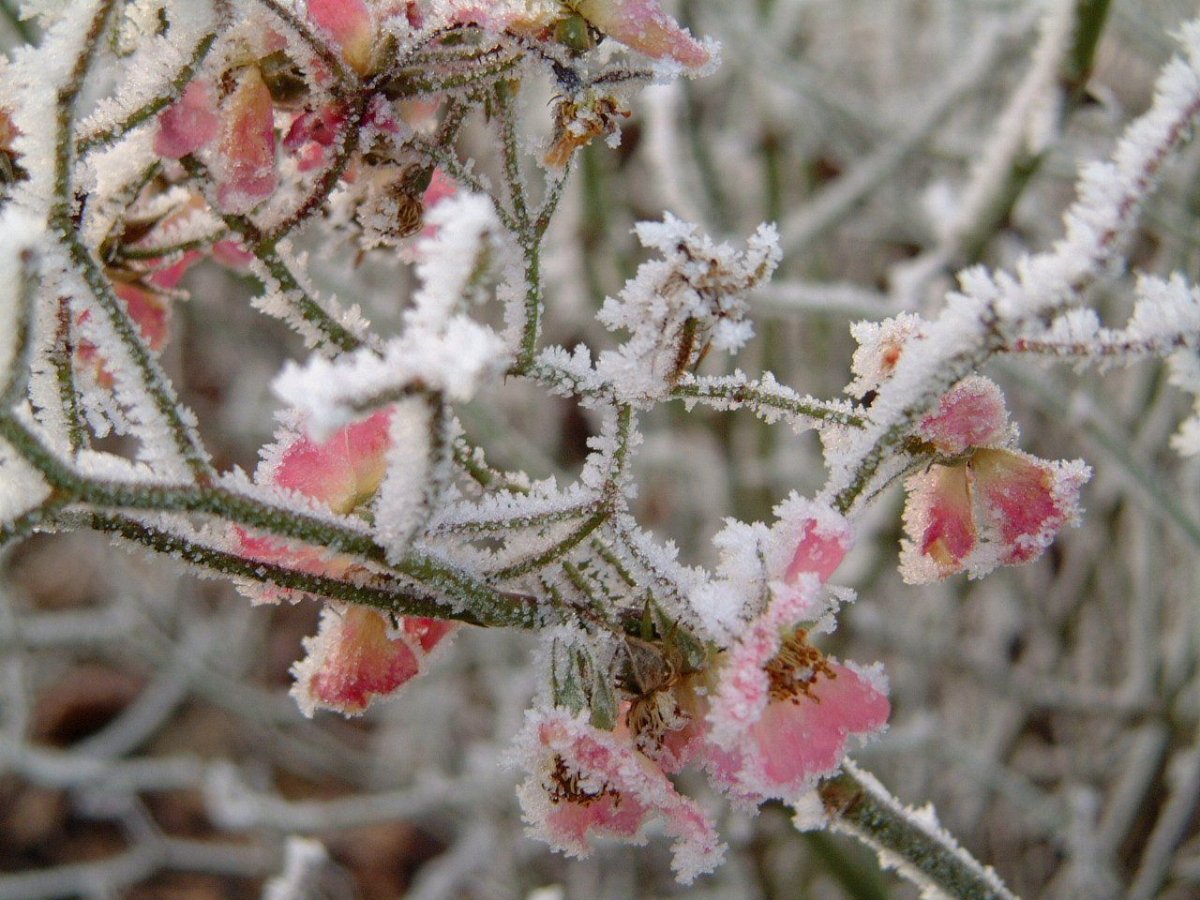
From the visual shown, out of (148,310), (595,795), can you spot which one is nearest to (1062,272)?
(595,795)

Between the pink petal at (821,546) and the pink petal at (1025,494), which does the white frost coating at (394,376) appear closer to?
the pink petal at (821,546)

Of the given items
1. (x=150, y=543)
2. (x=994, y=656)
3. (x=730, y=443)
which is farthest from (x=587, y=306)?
(x=150, y=543)

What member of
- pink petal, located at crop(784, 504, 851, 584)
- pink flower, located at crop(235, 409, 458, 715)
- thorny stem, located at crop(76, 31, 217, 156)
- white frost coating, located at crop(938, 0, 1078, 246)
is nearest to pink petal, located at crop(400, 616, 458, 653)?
pink flower, located at crop(235, 409, 458, 715)

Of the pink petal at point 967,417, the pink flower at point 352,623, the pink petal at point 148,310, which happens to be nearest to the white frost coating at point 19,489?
the pink flower at point 352,623

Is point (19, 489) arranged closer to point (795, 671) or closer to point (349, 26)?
point (349, 26)

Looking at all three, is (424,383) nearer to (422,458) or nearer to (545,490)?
(422,458)

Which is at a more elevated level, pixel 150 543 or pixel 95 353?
pixel 95 353

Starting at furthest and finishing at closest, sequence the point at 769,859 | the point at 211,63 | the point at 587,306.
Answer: the point at 769,859 < the point at 587,306 < the point at 211,63
